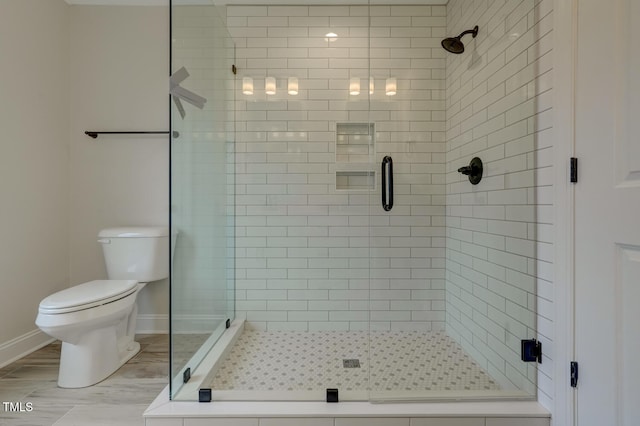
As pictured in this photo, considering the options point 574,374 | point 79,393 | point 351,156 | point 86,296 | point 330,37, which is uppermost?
point 330,37

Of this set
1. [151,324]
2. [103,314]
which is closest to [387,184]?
[103,314]

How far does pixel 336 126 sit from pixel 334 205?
1.83 feet

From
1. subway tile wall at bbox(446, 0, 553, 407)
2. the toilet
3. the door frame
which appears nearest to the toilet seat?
the toilet

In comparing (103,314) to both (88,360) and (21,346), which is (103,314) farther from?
(21,346)

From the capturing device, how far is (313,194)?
2189 millimetres

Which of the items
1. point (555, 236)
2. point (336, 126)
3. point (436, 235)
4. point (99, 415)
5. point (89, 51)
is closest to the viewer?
point (555, 236)

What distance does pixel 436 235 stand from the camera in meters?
2.04

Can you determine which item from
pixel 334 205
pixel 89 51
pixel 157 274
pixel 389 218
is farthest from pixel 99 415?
pixel 89 51

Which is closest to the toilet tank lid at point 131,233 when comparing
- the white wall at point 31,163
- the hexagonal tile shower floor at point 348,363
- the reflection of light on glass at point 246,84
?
the white wall at point 31,163

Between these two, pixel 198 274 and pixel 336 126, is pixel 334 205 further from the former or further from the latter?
pixel 198 274

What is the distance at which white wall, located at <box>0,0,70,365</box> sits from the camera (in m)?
1.89

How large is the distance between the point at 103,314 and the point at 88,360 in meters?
0.25

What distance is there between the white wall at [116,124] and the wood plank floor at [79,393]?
1.89 feet

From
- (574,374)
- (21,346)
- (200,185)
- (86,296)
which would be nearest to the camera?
(574,374)
